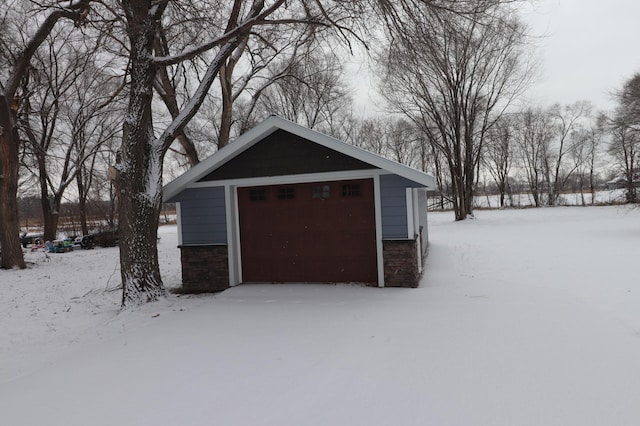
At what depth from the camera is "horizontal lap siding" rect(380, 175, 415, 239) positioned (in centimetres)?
657

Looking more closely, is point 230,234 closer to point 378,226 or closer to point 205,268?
point 205,268

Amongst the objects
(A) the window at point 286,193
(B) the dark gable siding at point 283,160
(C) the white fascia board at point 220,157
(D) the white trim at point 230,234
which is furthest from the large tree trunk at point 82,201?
(A) the window at point 286,193

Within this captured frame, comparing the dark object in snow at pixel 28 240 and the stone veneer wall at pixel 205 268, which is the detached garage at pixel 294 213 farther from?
the dark object in snow at pixel 28 240

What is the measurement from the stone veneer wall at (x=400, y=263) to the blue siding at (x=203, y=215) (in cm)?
335

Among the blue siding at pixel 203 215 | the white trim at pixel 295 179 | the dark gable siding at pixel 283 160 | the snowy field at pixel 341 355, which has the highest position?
the dark gable siding at pixel 283 160

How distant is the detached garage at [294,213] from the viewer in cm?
669

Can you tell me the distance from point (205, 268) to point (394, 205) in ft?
13.5

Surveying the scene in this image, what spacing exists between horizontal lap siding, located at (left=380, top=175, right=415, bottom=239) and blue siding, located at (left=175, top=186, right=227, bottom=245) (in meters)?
3.26

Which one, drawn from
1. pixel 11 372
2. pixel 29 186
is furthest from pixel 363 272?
pixel 29 186

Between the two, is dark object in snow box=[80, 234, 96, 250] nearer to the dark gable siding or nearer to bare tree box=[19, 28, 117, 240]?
bare tree box=[19, 28, 117, 240]

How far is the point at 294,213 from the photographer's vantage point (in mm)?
7422

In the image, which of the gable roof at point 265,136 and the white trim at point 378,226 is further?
the white trim at point 378,226

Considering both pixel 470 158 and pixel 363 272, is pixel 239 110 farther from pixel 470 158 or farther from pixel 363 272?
pixel 363 272

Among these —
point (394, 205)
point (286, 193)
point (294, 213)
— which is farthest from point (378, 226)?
point (286, 193)
